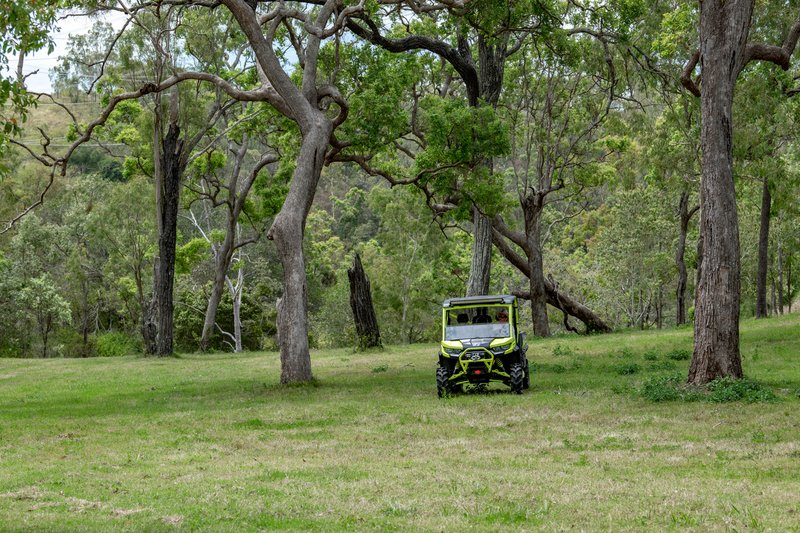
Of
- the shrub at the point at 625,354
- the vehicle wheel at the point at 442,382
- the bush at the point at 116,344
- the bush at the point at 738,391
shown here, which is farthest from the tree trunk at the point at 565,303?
the bush at the point at 116,344

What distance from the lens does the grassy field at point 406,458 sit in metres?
8.45

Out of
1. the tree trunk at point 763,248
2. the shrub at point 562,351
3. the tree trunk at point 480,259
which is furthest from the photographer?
the tree trunk at point 763,248

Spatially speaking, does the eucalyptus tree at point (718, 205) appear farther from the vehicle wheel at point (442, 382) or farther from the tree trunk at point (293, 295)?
the tree trunk at point (293, 295)

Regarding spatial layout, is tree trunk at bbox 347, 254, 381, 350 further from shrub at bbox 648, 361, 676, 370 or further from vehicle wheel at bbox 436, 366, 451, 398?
vehicle wheel at bbox 436, 366, 451, 398

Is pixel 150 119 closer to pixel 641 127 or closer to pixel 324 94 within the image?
pixel 324 94

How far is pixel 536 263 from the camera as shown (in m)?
39.7

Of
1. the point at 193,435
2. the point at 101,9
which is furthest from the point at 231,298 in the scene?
the point at 193,435

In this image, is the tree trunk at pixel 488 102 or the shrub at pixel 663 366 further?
the tree trunk at pixel 488 102

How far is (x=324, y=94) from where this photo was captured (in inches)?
974

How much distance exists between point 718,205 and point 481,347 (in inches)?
225

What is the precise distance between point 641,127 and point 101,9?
22975mm

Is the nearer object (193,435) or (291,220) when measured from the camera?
(193,435)

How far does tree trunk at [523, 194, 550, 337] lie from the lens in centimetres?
3956

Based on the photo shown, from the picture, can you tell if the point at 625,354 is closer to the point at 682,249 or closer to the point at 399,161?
the point at 682,249
